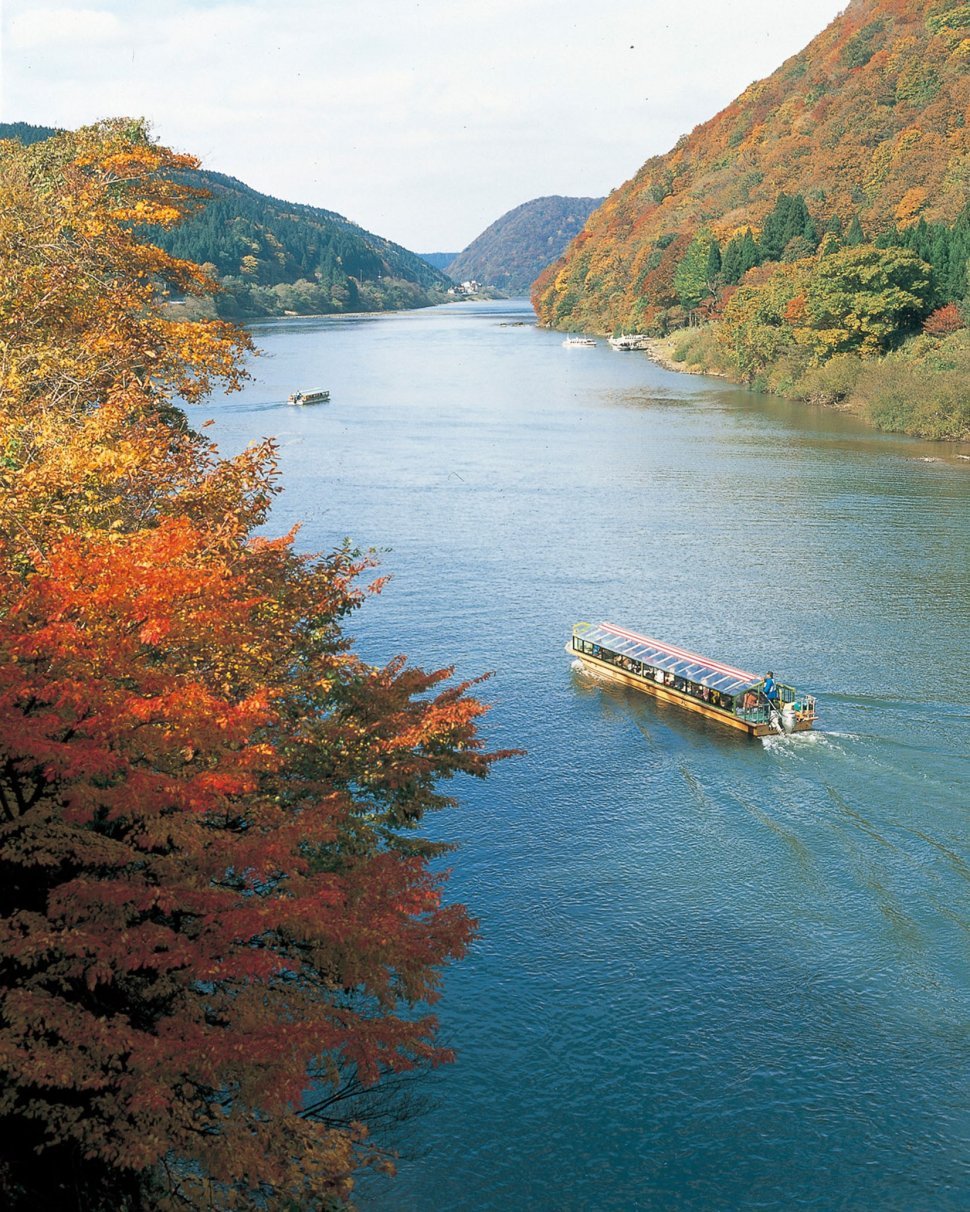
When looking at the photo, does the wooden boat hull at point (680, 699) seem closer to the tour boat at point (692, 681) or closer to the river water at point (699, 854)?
the tour boat at point (692, 681)

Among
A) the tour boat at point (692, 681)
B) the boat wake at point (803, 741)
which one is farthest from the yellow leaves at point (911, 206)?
the boat wake at point (803, 741)

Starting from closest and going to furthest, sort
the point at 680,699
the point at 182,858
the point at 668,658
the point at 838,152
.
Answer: the point at 182,858
the point at 680,699
the point at 668,658
the point at 838,152

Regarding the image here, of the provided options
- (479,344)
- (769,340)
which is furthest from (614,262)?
(769,340)

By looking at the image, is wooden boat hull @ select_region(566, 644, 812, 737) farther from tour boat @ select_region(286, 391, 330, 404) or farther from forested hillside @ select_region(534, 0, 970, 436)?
tour boat @ select_region(286, 391, 330, 404)

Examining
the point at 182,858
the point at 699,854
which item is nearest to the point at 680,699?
the point at 699,854

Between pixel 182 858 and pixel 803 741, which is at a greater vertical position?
pixel 182 858

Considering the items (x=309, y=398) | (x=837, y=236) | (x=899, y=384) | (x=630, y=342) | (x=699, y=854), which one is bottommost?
(x=699, y=854)

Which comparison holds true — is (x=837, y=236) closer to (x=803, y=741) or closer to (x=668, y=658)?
(x=668, y=658)

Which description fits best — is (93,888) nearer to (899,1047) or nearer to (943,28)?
(899,1047)
